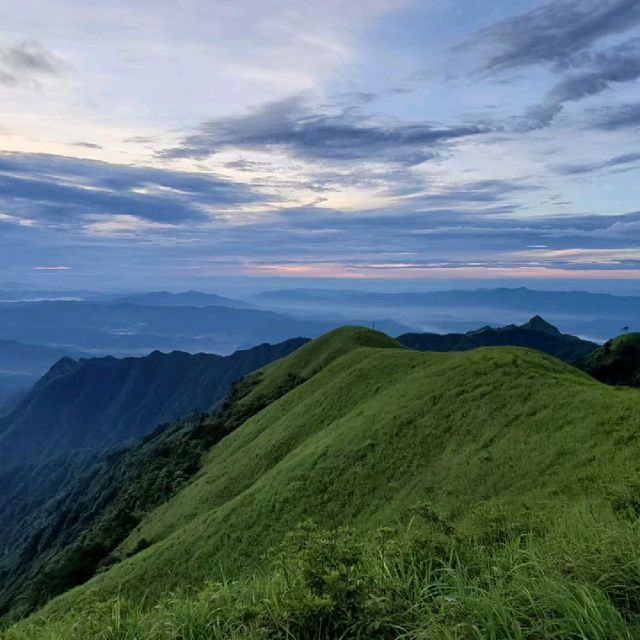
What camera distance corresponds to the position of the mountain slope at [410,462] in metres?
29.1

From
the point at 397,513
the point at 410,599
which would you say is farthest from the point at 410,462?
the point at 410,599

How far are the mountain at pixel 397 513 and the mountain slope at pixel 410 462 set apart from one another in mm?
173

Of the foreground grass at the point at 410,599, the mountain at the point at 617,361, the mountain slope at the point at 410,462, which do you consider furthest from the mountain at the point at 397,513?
the mountain at the point at 617,361

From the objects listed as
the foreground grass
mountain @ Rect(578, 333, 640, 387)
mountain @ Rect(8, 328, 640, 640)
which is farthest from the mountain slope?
mountain @ Rect(578, 333, 640, 387)

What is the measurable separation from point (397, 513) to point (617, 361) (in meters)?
124

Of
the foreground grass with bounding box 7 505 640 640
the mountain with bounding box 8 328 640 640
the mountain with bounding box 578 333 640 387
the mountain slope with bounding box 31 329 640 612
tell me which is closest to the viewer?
the foreground grass with bounding box 7 505 640 640

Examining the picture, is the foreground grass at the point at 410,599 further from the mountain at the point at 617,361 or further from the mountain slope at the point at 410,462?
the mountain at the point at 617,361

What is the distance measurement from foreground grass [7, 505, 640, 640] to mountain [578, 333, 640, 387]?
421 ft

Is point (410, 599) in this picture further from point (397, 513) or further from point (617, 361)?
point (617, 361)

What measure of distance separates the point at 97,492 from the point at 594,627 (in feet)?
487

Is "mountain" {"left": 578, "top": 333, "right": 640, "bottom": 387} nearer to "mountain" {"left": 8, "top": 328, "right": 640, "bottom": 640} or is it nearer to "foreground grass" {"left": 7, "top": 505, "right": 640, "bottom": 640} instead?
"mountain" {"left": 8, "top": 328, "right": 640, "bottom": 640}

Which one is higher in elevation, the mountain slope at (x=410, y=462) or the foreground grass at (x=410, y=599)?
the foreground grass at (x=410, y=599)

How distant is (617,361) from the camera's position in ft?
438

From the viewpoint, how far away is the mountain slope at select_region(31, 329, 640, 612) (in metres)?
29.1
